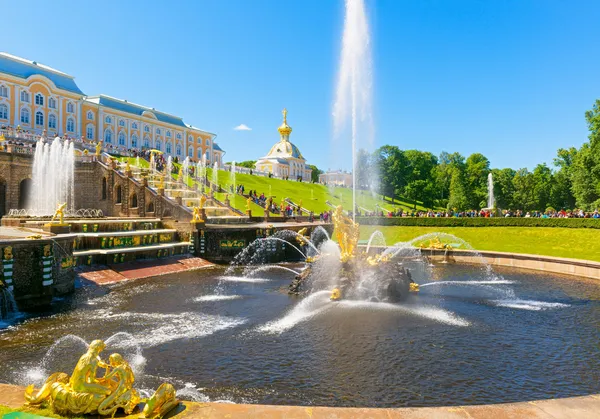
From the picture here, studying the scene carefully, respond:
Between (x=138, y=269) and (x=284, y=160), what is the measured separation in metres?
98.0

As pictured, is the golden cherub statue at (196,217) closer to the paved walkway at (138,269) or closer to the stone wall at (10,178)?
the paved walkway at (138,269)

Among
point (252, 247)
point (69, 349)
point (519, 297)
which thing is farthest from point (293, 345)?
point (252, 247)

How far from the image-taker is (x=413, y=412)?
560 centimetres

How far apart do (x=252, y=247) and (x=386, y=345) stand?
19810mm

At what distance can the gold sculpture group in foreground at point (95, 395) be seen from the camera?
18.8 feet

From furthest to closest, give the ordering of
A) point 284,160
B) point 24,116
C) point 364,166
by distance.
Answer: point 284,160, point 24,116, point 364,166

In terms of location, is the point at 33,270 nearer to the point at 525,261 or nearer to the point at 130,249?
the point at 130,249

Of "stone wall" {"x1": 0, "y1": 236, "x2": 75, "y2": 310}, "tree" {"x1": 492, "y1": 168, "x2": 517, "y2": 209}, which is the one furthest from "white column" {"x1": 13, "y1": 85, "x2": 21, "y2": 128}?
"tree" {"x1": 492, "y1": 168, "x2": 517, "y2": 209}

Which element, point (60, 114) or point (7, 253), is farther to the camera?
point (60, 114)

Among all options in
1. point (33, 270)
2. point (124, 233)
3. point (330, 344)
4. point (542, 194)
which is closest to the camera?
point (330, 344)

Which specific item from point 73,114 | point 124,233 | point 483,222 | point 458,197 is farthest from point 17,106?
point 458,197

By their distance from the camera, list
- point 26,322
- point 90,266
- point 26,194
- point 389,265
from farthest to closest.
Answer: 1. point 26,194
2. point 90,266
3. point 389,265
4. point 26,322

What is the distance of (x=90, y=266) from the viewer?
2103 centimetres

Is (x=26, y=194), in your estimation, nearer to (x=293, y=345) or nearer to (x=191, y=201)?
(x=191, y=201)
